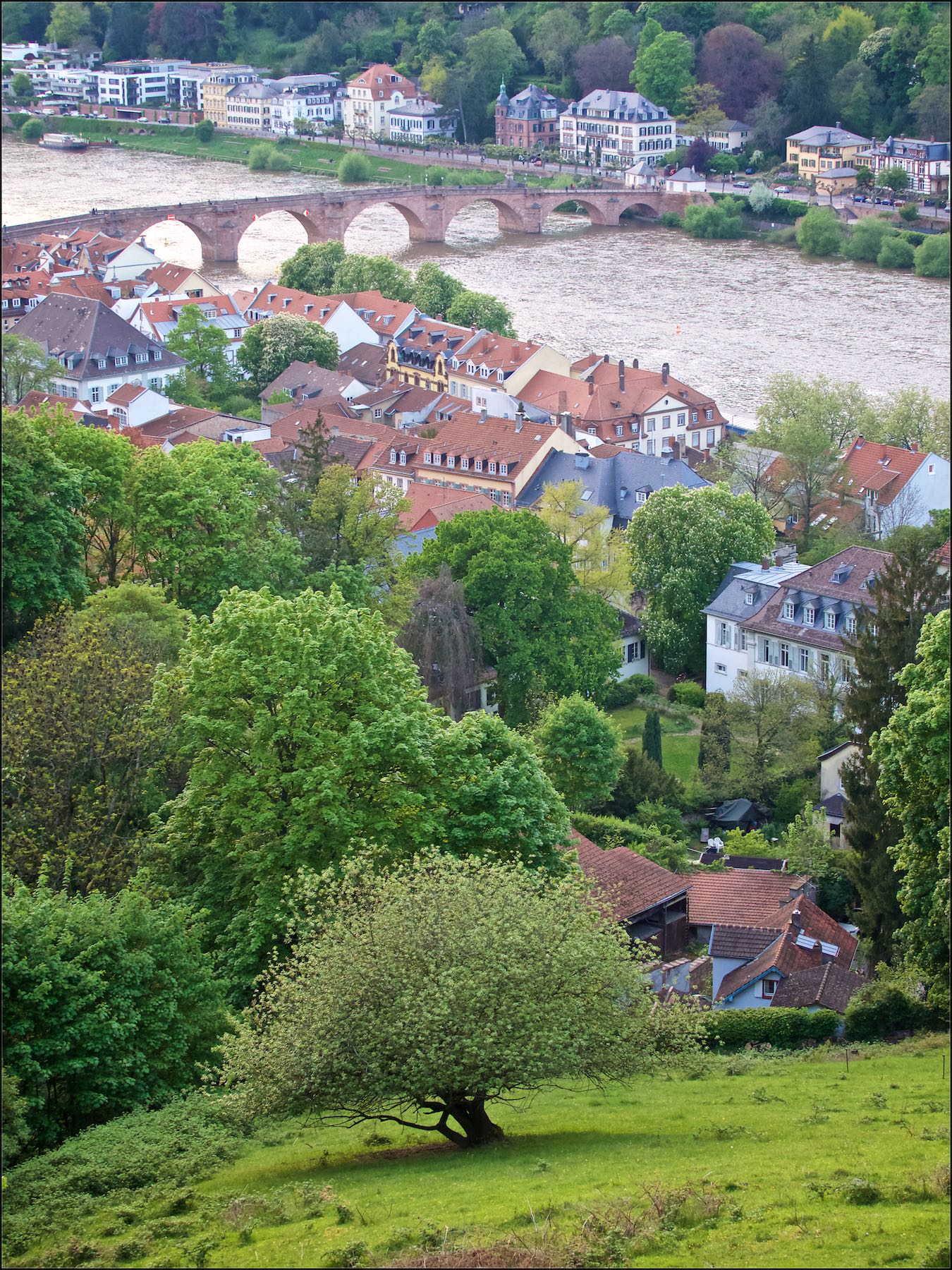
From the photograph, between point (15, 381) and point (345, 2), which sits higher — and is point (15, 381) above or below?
below

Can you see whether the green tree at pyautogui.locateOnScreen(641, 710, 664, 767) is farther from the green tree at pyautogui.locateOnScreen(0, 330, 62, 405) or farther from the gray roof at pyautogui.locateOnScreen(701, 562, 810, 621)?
the green tree at pyautogui.locateOnScreen(0, 330, 62, 405)

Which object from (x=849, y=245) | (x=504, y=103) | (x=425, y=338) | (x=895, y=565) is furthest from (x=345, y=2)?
(x=895, y=565)

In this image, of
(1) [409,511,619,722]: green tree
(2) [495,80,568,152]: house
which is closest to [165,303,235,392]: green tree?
(1) [409,511,619,722]: green tree

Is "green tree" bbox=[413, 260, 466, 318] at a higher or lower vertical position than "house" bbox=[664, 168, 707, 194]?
lower

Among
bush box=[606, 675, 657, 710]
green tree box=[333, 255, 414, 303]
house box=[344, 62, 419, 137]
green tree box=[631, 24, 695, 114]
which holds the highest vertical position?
green tree box=[631, 24, 695, 114]

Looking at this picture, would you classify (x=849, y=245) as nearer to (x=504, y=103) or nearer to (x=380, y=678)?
(x=504, y=103)

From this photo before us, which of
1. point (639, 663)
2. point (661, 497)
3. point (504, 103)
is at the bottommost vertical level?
point (639, 663)

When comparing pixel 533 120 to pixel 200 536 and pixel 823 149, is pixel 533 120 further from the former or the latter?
pixel 200 536
